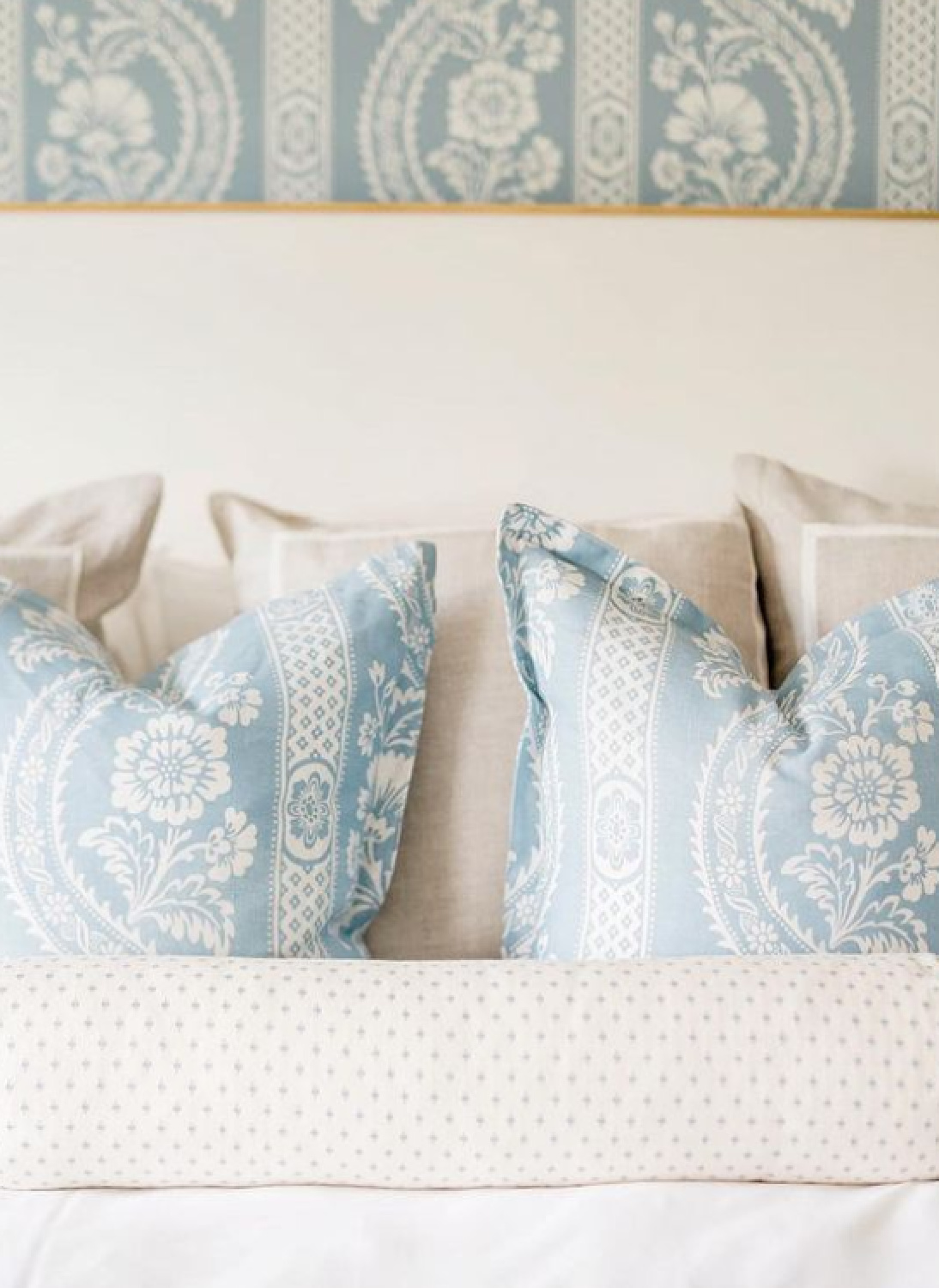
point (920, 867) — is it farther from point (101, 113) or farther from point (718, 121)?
point (101, 113)

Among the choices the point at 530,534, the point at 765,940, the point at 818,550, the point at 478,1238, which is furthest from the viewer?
the point at 818,550

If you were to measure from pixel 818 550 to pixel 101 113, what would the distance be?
1078 millimetres

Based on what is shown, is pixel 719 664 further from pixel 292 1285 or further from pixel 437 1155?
pixel 292 1285

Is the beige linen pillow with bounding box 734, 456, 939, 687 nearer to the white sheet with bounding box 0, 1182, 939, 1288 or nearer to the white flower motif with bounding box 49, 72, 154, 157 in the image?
the white sheet with bounding box 0, 1182, 939, 1288

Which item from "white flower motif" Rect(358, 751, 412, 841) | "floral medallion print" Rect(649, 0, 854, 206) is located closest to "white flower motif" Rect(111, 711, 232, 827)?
"white flower motif" Rect(358, 751, 412, 841)

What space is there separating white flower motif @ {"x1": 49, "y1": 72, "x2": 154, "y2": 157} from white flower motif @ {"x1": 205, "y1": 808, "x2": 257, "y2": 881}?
1007 mm

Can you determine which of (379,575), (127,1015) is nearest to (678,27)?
(379,575)

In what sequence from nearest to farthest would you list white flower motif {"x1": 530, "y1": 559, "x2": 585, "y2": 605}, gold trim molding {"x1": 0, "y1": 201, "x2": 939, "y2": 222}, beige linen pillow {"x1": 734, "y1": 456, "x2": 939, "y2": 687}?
1. white flower motif {"x1": 530, "y1": 559, "x2": 585, "y2": 605}
2. beige linen pillow {"x1": 734, "y1": 456, "x2": 939, "y2": 687}
3. gold trim molding {"x1": 0, "y1": 201, "x2": 939, "y2": 222}

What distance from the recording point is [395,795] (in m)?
1.22

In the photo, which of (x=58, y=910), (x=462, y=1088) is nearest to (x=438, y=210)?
(x=58, y=910)

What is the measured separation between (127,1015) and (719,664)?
60cm

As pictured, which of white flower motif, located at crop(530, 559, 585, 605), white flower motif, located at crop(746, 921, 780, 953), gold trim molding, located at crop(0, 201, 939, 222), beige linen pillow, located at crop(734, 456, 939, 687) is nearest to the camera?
white flower motif, located at crop(746, 921, 780, 953)

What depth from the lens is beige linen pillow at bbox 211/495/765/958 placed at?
1.25m

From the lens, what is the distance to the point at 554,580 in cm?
119
